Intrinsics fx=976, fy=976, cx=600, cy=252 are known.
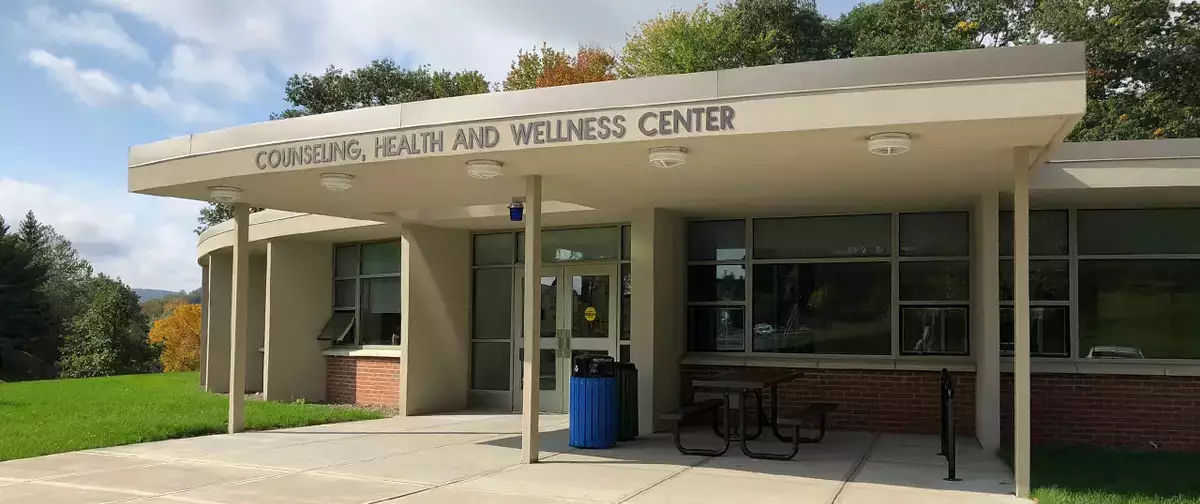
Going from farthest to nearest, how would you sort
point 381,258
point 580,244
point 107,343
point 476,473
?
point 107,343 < point 381,258 < point 580,244 < point 476,473

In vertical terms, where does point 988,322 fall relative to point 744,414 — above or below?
above

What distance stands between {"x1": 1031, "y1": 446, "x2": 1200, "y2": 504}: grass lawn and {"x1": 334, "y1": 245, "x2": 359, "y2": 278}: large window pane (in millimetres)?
10845

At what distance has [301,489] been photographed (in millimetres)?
8023

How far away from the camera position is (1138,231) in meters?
11.1

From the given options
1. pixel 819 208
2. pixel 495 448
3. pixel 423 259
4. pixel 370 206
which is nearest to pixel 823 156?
pixel 819 208

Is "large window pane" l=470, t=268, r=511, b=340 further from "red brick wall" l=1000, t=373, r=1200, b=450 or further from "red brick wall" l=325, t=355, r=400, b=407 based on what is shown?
"red brick wall" l=1000, t=373, r=1200, b=450

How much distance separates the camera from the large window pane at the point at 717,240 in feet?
42.2

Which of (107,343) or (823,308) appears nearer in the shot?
(823,308)

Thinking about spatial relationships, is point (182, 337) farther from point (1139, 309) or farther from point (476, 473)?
point (1139, 309)

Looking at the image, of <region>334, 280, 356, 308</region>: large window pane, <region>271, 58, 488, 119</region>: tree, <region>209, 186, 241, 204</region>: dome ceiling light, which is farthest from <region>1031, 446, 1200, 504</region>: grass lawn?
<region>271, 58, 488, 119</region>: tree

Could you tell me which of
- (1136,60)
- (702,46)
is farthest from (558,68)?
(1136,60)

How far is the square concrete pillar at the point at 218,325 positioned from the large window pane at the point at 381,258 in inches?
158

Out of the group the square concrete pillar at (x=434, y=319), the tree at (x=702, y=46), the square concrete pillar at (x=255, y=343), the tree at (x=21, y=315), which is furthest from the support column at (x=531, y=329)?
the tree at (x=21, y=315)

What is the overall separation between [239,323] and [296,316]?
4472 millimetres
